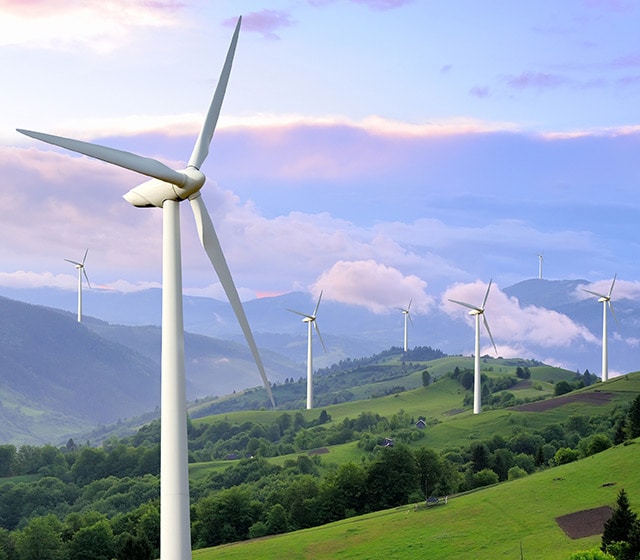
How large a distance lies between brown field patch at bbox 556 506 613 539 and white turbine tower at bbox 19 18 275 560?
85.8m

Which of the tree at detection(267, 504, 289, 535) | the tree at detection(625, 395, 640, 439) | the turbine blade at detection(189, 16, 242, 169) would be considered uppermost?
the turbine blade at detection(189, 16, 242, 169)

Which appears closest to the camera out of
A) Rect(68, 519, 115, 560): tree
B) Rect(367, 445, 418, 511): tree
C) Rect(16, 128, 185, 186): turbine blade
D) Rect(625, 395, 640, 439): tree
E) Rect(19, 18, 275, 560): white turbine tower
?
Rect(19, 18, 275, 560): white turbine tower

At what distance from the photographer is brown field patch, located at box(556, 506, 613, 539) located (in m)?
141

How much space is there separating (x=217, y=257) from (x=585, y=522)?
9369 centimetres

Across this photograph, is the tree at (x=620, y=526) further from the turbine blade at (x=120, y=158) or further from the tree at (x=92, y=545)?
the tree at (x=92, y=545)

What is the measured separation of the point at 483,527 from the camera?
15050 cm

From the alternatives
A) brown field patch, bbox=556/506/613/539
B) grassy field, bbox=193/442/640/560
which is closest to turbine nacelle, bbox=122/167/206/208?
grassy field, bbox=193/442/640/560

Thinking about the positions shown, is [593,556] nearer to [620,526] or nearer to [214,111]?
[620,526]

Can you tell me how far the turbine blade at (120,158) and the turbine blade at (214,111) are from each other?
5.88 meters

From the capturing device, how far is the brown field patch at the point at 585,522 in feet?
461

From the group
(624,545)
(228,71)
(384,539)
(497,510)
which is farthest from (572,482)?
(228,71)

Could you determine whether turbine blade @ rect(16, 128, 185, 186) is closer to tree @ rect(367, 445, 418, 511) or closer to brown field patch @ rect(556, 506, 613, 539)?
brown field patch @ rect(556, 506, 613, 539)

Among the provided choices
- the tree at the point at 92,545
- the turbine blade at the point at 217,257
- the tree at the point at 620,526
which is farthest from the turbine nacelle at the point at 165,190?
the tree at the point at 92,545

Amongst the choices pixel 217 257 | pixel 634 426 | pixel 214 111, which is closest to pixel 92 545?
pixel 634 426
